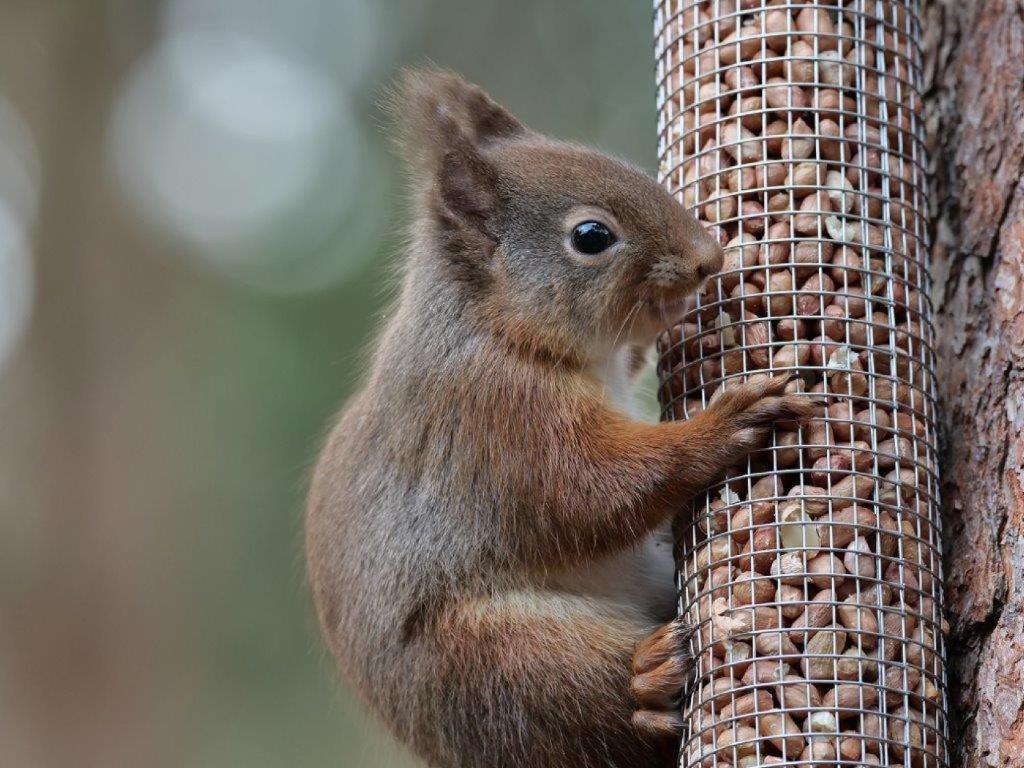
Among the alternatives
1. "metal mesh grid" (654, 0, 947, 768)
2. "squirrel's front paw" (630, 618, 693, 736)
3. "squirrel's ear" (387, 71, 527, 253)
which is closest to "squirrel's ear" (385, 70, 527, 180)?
"squirrel's ear" (387, 71, 527, 253)

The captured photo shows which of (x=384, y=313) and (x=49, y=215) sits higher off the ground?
(x=49, y=215)

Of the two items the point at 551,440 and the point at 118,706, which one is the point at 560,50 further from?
the point at 551,440

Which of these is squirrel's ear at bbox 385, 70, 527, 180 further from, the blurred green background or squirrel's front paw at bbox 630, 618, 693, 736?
the blurred green background

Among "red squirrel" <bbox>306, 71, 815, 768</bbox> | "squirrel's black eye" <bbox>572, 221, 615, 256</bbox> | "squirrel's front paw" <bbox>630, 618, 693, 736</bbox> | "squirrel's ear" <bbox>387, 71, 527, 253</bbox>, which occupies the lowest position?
"squirrel's front paw" <bbox>630, 618, 693, 736</bbox>

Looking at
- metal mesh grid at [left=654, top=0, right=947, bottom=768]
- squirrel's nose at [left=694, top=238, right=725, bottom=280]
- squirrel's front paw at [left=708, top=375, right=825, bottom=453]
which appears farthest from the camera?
squirrel's nose at [left=694, top=238, right=725, bottom=280]

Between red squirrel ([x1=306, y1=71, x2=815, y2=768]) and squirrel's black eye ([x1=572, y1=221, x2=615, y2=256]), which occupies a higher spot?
squirrel's black eye ([x1=572, y1=221, x2=615, y2=256])

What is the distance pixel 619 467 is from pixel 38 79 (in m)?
6.91

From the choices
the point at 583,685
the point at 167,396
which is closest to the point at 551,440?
the point at 583,685

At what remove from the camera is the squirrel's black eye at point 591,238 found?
357 centimetres

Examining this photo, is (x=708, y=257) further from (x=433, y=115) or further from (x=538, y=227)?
(x=433, y=115)

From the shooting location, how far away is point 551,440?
339 centimetres

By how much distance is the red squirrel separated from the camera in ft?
10.8

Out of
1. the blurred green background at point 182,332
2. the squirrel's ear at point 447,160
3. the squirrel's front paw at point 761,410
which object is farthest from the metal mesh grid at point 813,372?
the blurred green background at point 182,332

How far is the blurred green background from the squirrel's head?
3.70 metres
